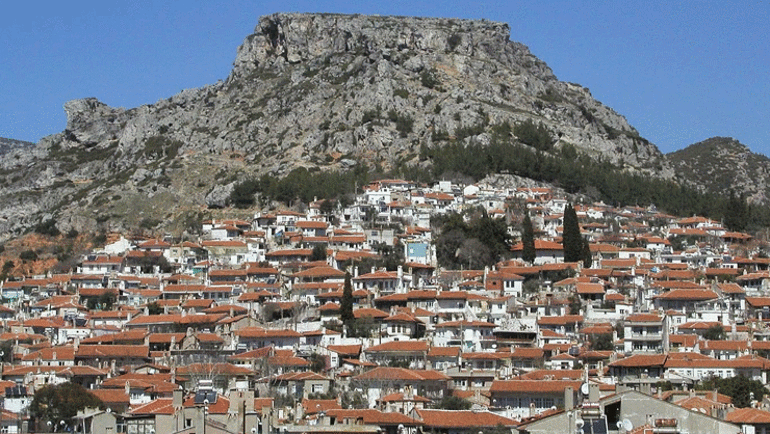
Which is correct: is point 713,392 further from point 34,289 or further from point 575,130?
point 575,130

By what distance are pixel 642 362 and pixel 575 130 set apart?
84.3 meters

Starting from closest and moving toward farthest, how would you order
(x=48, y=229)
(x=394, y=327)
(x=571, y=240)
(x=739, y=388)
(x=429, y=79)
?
(x=739, y=388)
(x=394, y=327)
(x=571, y=240)
(x=48, y=229)
(x=429, y=79)

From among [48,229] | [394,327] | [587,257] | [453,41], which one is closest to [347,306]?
[394,327]

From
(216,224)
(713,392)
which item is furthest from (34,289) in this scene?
(713,392)

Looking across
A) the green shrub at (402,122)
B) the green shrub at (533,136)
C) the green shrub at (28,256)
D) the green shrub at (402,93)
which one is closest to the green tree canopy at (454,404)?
the green shrub at (28,256)

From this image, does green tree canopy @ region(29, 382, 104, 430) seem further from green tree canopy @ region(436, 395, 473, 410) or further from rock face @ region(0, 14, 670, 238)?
rock face @ region(0, 14, 670, 238)

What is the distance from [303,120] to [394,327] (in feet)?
252

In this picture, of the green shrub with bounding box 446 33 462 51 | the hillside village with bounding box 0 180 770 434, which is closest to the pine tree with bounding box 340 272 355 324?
the hillside village with bounding box 0 180 770 434

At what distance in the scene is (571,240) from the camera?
96.7m

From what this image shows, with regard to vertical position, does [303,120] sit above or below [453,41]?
below

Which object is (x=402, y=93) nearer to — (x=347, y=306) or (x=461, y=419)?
(x=347, y=306)

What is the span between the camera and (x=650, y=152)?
160m

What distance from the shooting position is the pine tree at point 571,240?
9631cm

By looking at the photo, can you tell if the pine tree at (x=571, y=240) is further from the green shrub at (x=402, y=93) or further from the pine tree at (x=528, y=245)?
the green shrub at (x=402, y=93)
